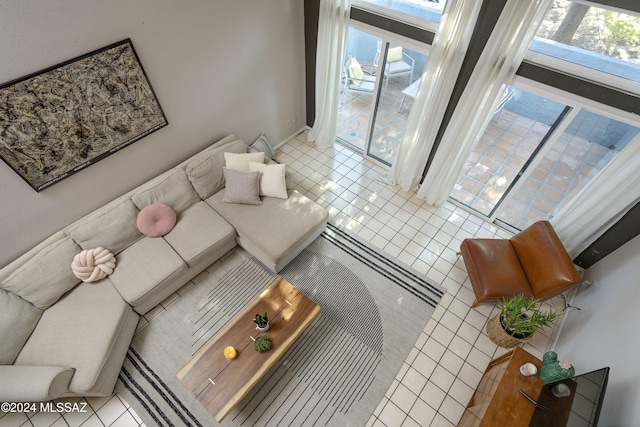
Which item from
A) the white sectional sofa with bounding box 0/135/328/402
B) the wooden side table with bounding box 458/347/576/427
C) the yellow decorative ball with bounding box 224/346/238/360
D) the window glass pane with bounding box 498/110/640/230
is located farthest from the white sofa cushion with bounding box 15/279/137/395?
the window glass pane with bounding box 498/110/640/230

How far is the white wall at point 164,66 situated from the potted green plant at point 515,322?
3787 millimetres

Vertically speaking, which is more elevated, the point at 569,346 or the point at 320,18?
the point at 320,18

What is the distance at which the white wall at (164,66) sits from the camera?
2.38 metres

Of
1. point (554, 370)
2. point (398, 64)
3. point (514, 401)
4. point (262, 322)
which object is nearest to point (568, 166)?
point (554, 370)

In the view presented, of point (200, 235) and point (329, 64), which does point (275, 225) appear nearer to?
point (200, 235)

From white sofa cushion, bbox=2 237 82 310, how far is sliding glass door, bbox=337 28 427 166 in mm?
3914

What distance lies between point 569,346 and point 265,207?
3.34 metres

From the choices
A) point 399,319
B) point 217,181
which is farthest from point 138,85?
point 399,319

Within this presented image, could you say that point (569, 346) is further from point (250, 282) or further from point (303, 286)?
point (250, 282)

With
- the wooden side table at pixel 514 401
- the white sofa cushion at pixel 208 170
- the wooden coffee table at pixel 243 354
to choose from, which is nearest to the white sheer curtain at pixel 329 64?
the white sofa cushion at pixel 208 170

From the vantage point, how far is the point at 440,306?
344 centimetres

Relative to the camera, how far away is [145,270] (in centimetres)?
315

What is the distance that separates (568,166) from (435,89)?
1692 mm

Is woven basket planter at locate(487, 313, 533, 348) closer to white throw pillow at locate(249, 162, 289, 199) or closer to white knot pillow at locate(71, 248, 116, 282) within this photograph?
white throw pillow at locate(249, 162, 289, 199)
